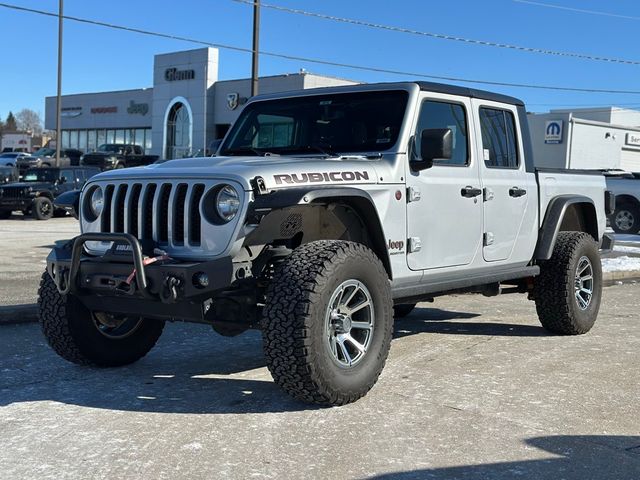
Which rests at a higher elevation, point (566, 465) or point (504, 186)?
point (504, 186)

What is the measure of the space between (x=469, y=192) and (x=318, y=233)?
1.45 metres

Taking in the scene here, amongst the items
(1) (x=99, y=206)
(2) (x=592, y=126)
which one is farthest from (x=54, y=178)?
(2) (x=592, y=126)

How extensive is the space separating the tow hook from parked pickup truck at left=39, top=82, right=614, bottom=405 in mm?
11

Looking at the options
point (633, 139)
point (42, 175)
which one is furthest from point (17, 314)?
point (633, 139)

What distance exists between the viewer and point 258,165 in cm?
462

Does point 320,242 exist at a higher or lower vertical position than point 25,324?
higher

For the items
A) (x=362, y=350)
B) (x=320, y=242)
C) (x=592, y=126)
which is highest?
(x=592, y=126)

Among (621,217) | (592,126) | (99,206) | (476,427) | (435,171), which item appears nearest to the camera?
(476,427)

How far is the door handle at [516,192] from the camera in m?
6.43

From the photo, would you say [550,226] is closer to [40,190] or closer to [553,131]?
[40,190]

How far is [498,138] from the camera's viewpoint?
6.55 meters

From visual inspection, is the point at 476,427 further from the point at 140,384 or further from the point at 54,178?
the point at 54,178

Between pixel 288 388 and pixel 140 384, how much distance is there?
1321mm

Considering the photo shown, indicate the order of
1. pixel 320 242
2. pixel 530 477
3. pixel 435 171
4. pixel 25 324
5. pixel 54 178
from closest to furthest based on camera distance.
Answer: pixel 530 477 < pixel 320 242 < pixel 435 171 < pixel 25 324 < pixel 54 178
